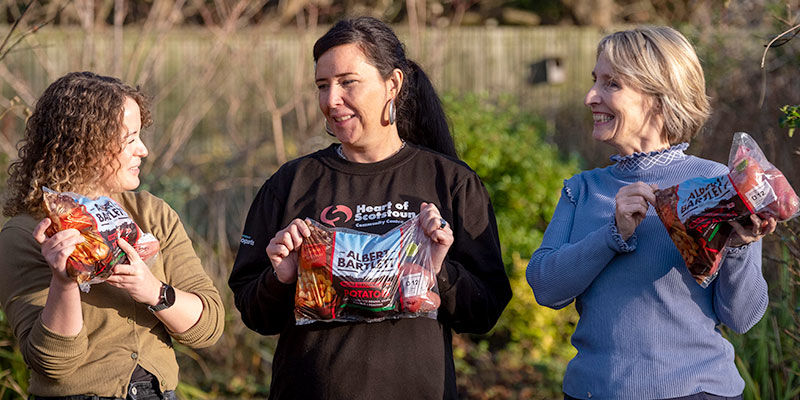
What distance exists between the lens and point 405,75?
115 inches

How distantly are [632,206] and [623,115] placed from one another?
366 millimetres

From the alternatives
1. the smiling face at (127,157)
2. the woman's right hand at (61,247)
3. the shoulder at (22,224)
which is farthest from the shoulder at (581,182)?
the shoulder at (22,224)

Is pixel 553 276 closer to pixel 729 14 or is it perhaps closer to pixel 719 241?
pixel 719 241

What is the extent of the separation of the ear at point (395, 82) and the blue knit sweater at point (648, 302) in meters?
0.78

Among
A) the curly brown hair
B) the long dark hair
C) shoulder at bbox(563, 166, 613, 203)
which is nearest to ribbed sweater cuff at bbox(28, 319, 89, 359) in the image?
the curly brown hair

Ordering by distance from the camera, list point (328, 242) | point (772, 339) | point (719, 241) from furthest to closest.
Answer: point (772, 339) → point (328, 242) → point (719, 241)

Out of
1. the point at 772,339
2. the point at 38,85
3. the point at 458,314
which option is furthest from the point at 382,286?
the point at 38,85

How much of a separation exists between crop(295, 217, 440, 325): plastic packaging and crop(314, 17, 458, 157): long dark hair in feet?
1.91

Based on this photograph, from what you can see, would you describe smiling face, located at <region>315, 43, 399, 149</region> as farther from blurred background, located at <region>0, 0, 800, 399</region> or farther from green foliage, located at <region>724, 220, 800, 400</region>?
green foliage, located at <region>724, 220, 800, 400</region>

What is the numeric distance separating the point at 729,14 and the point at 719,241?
672 centimetres

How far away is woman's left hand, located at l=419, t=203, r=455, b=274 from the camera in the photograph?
8.21ft

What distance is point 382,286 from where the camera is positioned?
2.46 m

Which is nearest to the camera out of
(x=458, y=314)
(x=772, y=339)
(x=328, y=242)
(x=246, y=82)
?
(x=328, y=242)

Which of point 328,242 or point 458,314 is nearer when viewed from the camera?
point 328,242
